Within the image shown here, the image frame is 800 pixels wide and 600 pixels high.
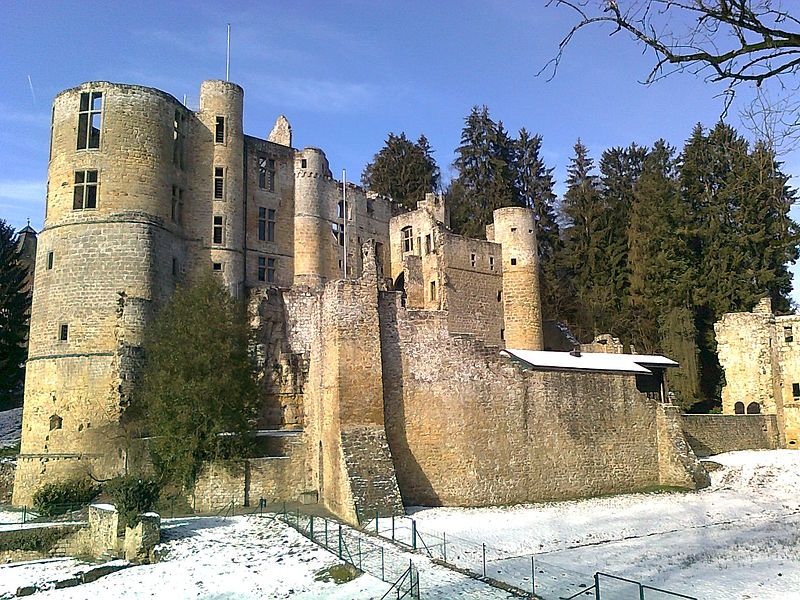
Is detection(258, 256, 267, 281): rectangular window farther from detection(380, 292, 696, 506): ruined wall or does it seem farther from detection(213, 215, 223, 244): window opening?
detection(380, 292, 696, 506): ruined wall

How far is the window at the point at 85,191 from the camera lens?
103ft

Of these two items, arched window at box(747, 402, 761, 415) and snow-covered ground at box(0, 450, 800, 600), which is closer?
snow-covered ground at box(0, 450, 800, 600)

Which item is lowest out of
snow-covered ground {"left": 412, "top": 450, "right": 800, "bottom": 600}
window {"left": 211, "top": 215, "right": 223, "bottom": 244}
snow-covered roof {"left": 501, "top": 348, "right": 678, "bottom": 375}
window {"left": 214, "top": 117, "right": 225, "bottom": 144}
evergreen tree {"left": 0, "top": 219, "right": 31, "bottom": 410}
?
snow-covered ground {"left": 412, "top": 450, "right": 800, "bottom": 600}

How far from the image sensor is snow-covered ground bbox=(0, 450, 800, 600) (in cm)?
1422

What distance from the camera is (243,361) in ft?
86.9

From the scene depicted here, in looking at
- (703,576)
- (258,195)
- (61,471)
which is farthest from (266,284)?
(703,576)

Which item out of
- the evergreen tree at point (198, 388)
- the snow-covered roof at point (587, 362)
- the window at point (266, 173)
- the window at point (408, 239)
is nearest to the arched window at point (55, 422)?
the evergreen tree at point (198, 388)

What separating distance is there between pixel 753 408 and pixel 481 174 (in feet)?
85.0

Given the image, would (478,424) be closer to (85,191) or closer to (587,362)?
(587,362)

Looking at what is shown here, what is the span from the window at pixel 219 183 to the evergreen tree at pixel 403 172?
20.7m

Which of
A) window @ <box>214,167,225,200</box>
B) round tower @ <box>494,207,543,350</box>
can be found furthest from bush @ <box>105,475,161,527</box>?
round tower @ <box>494,207,543,350</box>

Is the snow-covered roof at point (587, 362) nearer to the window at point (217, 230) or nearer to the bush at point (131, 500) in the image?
the bush at point (131, 500)

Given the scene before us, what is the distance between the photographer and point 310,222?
39781 millimetres

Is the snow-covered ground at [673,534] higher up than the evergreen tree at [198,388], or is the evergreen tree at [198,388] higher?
the evergreen tree at [198,388]
